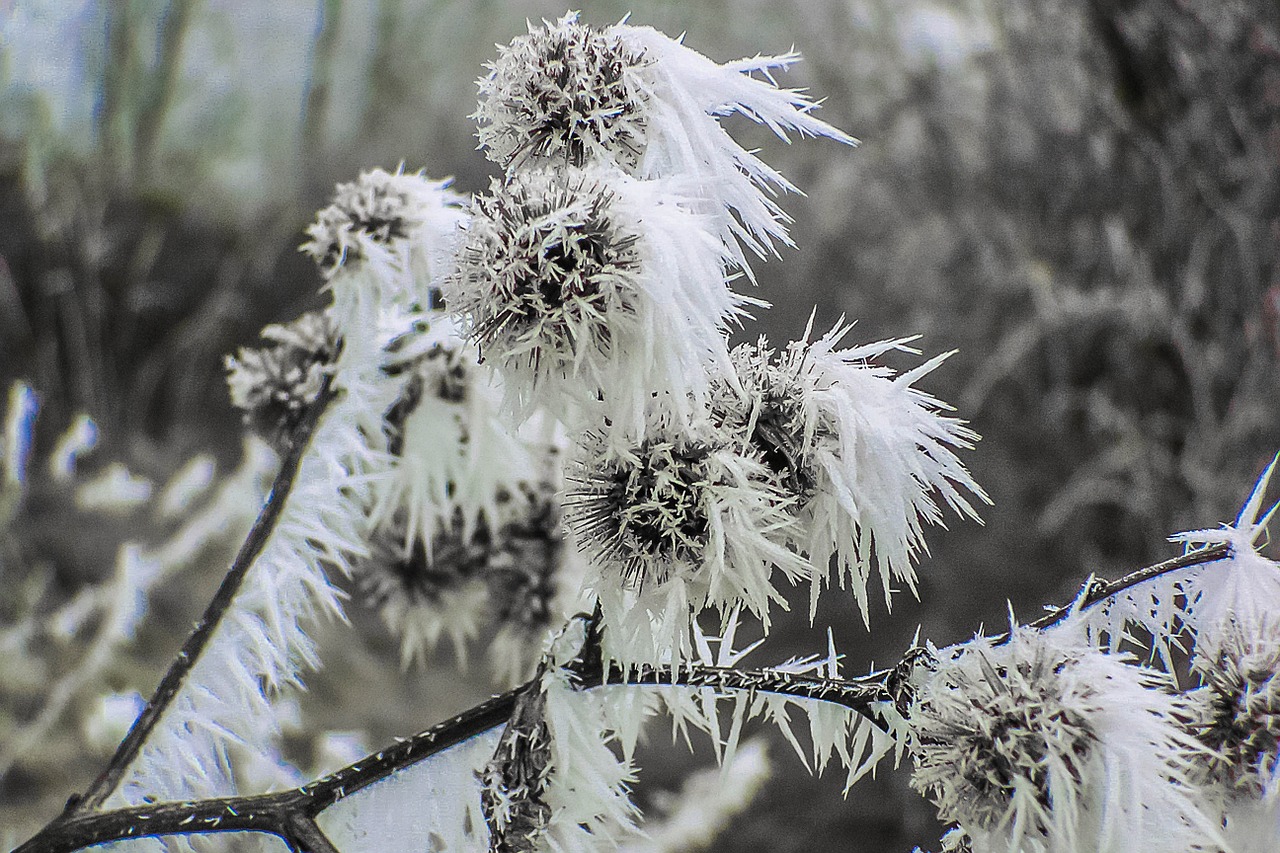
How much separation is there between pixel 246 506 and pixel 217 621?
1.05ft

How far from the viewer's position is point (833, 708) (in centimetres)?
24

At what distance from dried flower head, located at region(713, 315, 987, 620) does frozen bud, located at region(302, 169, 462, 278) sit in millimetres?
150

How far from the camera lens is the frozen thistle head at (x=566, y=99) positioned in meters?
0.20

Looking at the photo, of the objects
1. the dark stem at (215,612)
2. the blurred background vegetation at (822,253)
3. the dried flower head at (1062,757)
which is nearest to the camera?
the dried flower head at (1062,757)

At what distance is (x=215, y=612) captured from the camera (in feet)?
1.06

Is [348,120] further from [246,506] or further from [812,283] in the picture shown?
[246,506]

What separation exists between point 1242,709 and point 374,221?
10.7 inches

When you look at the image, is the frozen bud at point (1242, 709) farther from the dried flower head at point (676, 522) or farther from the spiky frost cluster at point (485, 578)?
the spiky frost cluster at point (485, 578)

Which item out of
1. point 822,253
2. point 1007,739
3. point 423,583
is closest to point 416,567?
point 423,583

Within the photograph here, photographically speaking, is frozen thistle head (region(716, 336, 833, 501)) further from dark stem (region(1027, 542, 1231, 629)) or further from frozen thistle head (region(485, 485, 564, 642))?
frozen thistle head (region(485, 485, 564, 642))

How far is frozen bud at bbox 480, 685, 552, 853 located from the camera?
0.73 ft

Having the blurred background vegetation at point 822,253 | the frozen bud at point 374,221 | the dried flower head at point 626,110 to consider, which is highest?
the blurred background vegetation at point 822,253

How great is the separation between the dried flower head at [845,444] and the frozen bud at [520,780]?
0.23ft

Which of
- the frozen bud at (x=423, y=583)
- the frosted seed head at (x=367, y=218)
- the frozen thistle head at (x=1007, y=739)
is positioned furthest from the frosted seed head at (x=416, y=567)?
the frozen thistle head at (x=1007, y=739)
